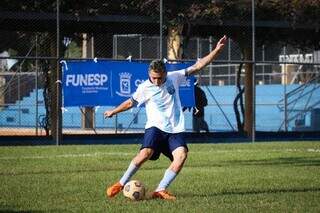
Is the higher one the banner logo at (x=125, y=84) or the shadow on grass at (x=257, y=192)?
the banner logo at (x=125, y=84)

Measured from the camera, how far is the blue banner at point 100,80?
22.3 meters

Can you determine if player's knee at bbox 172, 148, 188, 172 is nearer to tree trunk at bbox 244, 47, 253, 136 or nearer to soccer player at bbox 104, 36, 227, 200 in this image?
soccer player at bbox 104, 36, 227, 200

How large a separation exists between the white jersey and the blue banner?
41.1ft

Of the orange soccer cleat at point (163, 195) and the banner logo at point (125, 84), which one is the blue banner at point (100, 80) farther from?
the orange soccer cleat at point (163, 195)

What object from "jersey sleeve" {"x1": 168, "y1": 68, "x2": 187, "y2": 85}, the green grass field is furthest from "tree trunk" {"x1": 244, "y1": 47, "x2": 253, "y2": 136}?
"jersey sleeve" {"x1": 168, "y1": 68, "x2": 187, "y2": 85}

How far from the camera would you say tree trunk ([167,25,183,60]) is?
26.2 metres

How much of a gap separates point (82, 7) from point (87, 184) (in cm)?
1442

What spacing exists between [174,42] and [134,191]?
1742 centimetres

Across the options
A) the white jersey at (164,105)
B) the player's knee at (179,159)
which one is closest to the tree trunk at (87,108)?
the white jersey at (164,105)

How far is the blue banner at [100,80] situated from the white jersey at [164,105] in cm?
1252

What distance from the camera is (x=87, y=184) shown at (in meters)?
11.2

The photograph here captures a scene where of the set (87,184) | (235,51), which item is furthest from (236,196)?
(235,51)

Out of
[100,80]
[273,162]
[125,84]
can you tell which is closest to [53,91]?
[100,80]

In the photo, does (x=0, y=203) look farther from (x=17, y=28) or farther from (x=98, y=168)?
(x=17, y=28)
